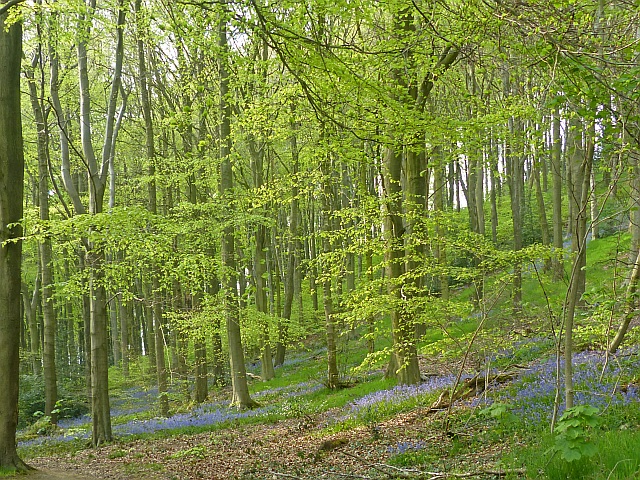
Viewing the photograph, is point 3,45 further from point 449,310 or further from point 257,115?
point 449,310

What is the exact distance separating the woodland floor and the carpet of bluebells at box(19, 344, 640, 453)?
0.69 m

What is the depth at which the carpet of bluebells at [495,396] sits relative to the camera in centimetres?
662

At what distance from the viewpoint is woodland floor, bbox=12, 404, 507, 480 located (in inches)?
250

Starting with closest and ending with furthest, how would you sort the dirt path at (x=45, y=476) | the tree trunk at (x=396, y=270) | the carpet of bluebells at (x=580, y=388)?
the carpet of bluebells at (x=580, y=388) → the dirt path at (x=45, y=476) → the tree trunk at (x=396, y=270)

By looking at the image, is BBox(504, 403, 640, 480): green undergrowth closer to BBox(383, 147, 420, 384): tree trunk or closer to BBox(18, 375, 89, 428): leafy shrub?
BBox(383, 147, 420, 384): tree trunk

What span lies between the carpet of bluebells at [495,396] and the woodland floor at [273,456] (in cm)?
69

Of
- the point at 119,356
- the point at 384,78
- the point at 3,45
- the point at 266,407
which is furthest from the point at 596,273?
the point at 119,356

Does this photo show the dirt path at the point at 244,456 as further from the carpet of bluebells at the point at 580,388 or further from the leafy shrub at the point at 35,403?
the leafy shrub at the point at 35,403

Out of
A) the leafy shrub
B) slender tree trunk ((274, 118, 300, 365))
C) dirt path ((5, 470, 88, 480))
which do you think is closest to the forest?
dirt path ((5, 470, 88, 480))

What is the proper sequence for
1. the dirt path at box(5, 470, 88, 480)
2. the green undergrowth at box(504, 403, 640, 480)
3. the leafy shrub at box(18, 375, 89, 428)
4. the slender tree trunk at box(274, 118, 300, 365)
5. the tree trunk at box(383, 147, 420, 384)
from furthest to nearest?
the leafy shrub at box(18, 375, 89, 428) < the slender tree trunk at box(274, 118, 300, 365) < the tree trunk at box(383, 147, 420, 384) < the dirt path at box(5, 470, 88, 480) < the green undergrowth at box(504, 403, 640, 480)

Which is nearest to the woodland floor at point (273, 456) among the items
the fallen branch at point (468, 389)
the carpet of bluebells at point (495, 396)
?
the fallen branch at point (468, 389)

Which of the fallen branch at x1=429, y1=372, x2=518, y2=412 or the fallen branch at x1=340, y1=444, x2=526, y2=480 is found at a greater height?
the fallen branch at x1=340, y1=444, x2=526, y2=480

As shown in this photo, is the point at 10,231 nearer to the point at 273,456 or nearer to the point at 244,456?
the point at 244,456

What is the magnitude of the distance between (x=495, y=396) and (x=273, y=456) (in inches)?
157
